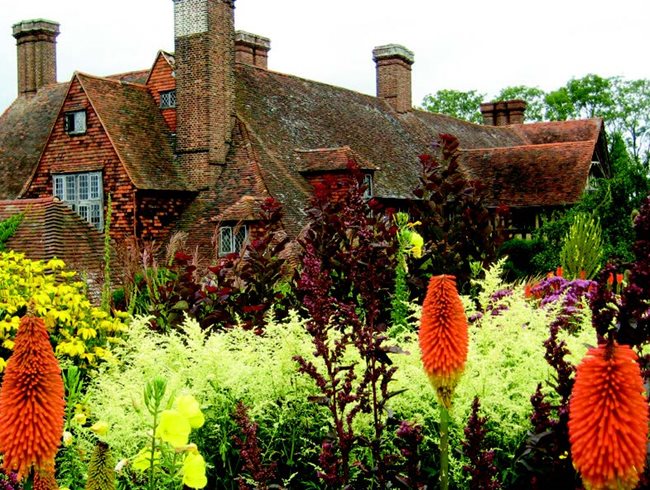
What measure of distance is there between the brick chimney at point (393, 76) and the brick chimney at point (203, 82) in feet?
44.1

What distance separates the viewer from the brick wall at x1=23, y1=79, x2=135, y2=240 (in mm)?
23562

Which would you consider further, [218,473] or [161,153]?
[161,153]

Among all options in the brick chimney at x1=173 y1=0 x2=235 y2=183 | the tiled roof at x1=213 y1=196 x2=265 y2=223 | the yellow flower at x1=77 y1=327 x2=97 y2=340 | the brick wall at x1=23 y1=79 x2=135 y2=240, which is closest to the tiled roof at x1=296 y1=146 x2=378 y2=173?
the brick chimney at x1=173 y1=0 x2=235 y2=183

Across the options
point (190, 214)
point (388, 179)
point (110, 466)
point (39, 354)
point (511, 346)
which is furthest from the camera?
point (388, 179)

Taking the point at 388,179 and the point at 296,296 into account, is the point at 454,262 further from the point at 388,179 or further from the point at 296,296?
the point at 388,179

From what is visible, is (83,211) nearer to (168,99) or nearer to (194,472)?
(168,99)

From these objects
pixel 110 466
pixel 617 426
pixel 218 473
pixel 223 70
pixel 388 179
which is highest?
pixel 223 70

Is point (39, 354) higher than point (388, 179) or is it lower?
lower

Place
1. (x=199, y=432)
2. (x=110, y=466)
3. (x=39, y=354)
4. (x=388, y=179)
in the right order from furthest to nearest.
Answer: (x=388, y=179)
(x=199, y=432)
(x=110, y=466)
(x=39, y=354)

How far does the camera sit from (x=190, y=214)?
24281 millimetres

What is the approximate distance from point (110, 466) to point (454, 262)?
211 inches

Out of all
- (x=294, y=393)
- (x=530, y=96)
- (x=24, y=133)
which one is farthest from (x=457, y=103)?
(x=294, y=393)

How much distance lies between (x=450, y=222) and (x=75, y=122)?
63.1 feet

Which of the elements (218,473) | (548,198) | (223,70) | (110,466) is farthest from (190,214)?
(110,466)
